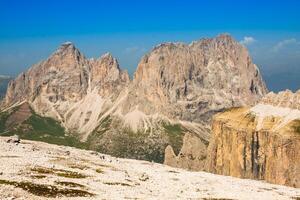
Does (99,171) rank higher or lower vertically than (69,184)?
higher

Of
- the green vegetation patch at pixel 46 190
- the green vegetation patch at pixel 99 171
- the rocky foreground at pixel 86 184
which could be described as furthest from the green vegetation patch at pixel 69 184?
the green vegetation patch at pixel 99 171

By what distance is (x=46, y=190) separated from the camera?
61.6 metres

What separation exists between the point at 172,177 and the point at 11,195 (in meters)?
56.6

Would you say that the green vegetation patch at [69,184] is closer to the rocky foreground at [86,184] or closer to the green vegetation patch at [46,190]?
the rocky foreground at [86,184]

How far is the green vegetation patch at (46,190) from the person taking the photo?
195 feet

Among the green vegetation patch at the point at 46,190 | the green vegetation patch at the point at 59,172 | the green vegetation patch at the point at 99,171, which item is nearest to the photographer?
the green vegetation patch at the point at 46,190

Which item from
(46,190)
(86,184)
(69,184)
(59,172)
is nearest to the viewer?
(46,190)

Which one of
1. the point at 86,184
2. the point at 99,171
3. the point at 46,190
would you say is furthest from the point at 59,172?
the point at 46,190

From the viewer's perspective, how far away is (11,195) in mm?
54688

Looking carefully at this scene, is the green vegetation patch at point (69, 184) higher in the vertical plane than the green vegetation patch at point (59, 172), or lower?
lower

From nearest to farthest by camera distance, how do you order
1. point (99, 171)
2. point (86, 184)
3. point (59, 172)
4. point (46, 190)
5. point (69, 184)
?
1. point (46, 190)
2. point (69, 184)
3. point (86, 184)
4. point (59, 172)
5. point (99, 171)

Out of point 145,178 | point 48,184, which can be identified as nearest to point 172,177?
point 145,178

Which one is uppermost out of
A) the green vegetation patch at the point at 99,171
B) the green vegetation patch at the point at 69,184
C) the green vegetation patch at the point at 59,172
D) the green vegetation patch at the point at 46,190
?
the green vegetation patch at the point at 99,171

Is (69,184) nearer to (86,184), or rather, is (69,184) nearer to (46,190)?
(86,184)
